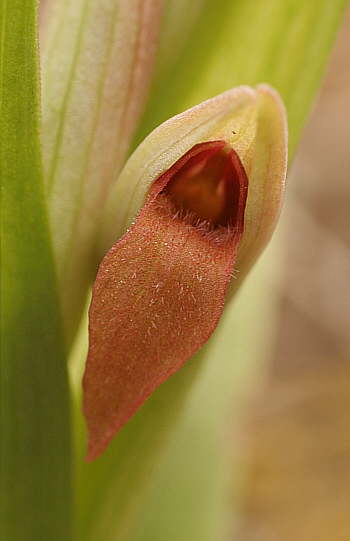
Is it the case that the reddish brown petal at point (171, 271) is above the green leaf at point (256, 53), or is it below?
below

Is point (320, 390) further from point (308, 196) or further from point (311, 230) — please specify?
point (308, 196)

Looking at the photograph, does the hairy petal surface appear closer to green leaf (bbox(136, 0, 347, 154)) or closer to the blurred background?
green leaf (bbox(136, 0, 347, 154))

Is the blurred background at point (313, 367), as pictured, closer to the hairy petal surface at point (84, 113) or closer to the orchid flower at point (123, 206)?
the orchid flower at point (123, 206)

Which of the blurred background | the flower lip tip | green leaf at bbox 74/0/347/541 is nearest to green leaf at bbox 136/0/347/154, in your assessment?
green leaf at bbox 74/0/347/541

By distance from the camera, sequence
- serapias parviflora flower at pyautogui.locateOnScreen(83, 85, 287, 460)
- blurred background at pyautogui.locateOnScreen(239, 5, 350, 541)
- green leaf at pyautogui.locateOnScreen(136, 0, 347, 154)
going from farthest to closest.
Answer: blurred background at pyautogui.locateOnScreen(239, 5, 350, 541) → green leaf at pyautogui.locateOnScreen(136, 0, 347, 154) → serapias parviflora flower at pyautogui.locateOnScreen(83, 85, 287, 460)

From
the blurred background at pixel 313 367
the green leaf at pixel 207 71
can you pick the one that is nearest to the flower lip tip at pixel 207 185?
the green leaf at pixel 207 71

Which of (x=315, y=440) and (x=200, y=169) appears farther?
(x=315, y=440)

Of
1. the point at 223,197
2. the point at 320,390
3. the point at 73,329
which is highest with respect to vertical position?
the point at 223,197

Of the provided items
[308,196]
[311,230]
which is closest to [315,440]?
[311,230]
